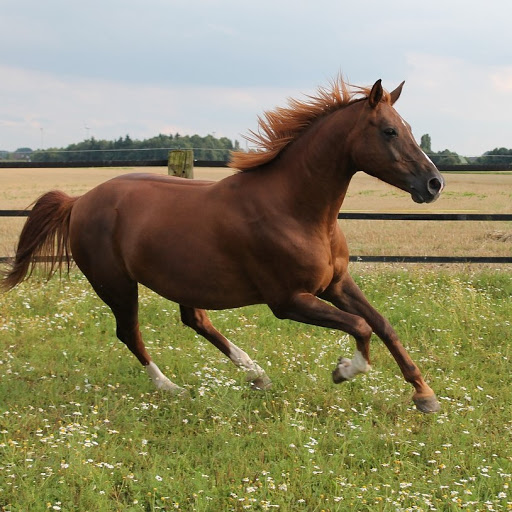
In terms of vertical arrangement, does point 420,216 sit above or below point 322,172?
below

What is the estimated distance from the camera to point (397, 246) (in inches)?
451

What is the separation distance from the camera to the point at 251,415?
4371mm

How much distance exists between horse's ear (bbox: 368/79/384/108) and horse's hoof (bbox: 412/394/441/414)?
5.88 feet

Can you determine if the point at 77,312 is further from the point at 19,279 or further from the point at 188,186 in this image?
the point at 188,186

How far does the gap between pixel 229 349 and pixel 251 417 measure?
Answer: 0.86 meters

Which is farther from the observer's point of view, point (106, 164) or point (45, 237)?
point (106, 164)

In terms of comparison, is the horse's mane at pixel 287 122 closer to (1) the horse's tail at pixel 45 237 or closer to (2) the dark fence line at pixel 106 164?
(1) the horse's tail at pixel 45 237

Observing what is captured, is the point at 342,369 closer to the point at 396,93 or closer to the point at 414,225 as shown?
the point at 396,93

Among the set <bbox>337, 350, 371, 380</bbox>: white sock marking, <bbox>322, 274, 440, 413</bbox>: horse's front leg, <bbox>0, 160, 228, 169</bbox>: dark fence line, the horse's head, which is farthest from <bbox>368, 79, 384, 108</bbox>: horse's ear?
<bbox>0, 160, 228, 169</bbox>: dark fence line

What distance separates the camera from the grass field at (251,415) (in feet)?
10.8

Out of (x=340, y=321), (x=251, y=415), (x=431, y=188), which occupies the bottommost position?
(x=251, y=415)

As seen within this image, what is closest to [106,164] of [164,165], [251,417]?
[164,165]

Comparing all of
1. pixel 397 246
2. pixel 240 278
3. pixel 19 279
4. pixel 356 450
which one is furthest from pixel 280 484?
pixel 397 246

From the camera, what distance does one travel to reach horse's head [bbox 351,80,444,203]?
12.3ft
